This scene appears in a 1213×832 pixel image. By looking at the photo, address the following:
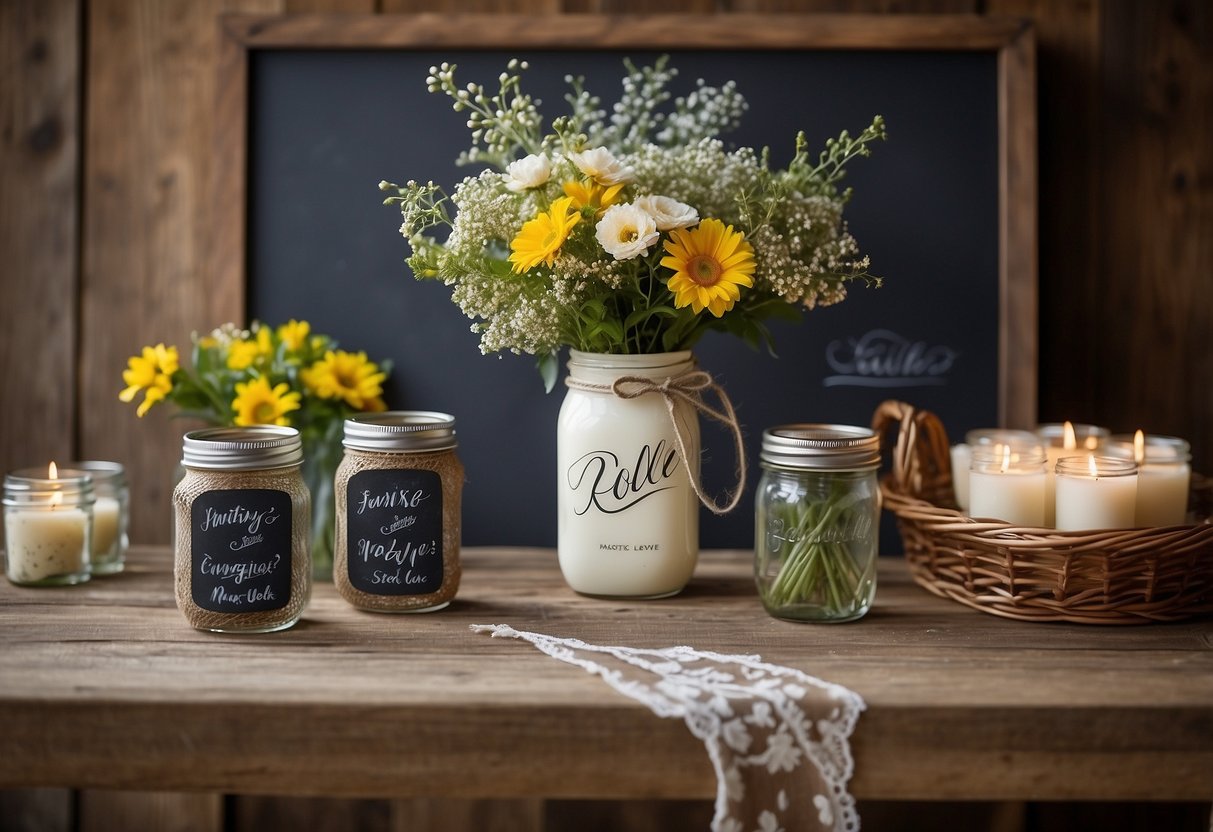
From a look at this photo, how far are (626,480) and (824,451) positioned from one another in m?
0.22

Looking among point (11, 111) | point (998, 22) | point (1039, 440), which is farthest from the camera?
point (11, 111)

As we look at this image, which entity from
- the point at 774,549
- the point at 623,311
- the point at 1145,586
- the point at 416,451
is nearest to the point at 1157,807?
the point at 1145,586

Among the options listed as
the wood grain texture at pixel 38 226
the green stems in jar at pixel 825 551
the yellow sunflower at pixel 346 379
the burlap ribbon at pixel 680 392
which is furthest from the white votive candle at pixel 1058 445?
the wood grain texture at pixel 38 226

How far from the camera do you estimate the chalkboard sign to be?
137cm

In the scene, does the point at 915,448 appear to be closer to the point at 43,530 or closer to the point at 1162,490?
the point at 1162,490

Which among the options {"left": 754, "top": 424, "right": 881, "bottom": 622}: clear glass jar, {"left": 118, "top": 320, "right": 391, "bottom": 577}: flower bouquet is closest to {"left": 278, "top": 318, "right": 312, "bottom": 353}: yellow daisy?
{"left": 118, "top": 320, "right": 391, "bottom": 577}: flower bouquet

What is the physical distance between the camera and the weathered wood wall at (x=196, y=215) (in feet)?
4.63

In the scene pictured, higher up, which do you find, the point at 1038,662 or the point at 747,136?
the point at 747,136

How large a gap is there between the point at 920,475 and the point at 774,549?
0.27 meters

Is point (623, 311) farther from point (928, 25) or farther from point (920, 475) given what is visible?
point (928, 25)

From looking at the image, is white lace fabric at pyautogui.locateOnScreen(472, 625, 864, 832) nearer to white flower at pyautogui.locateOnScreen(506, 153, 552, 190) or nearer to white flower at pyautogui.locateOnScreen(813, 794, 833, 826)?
white flower at pyautogui.locateOnScreen(813, 794, 833, 826)

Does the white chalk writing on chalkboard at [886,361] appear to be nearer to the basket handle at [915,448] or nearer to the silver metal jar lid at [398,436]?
the basket handle at [915,448]

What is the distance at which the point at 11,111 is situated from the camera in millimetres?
1474

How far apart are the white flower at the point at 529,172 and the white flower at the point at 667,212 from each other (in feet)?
0.33
